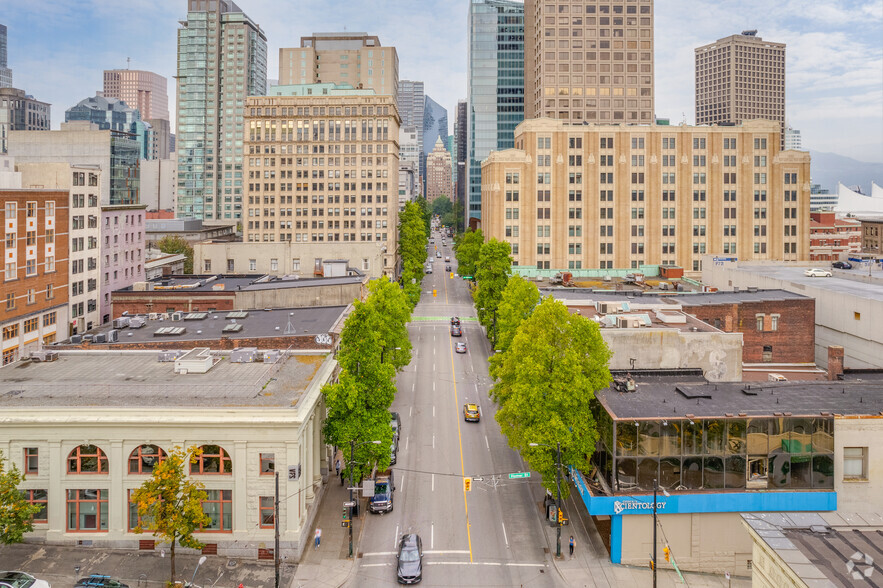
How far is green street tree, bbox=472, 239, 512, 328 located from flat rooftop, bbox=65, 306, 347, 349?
2578cm

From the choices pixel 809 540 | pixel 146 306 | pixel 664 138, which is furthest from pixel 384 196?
pixel 809 540

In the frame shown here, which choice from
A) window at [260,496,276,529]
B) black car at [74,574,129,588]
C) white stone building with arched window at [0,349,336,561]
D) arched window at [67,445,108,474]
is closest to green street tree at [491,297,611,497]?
white stone building with arched window at [0,349,336,561]

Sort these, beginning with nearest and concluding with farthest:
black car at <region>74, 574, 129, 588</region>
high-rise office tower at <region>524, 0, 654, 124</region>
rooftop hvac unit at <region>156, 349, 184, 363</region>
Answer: black car at <region>74, 574, 129, 588</region> < rooftop hvac unit at <region>156, 349, 184, 363</region> < high-rise office tower at <region>524, 0, 654, 124</region>

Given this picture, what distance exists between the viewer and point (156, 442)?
39.0 meters

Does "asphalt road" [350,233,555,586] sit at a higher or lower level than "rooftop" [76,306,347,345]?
lower

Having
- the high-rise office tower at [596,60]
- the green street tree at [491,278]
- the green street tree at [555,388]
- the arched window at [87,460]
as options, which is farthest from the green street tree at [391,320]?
the high-rise office tower at [596,60]

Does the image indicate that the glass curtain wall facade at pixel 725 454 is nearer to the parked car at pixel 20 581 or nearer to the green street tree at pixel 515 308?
the green street tree at pixel 515 308

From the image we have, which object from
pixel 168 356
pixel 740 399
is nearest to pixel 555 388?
pixel 740 399

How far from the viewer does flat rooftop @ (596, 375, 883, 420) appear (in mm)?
40812

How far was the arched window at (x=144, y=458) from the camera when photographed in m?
39.0

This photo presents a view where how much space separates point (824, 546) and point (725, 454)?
13796mm

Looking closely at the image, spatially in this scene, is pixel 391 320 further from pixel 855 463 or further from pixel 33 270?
pixel 33 270

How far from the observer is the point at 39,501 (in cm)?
3900

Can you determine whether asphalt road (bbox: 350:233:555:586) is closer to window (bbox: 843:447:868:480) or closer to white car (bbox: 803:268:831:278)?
window (bbox: 843:447:868:480)
